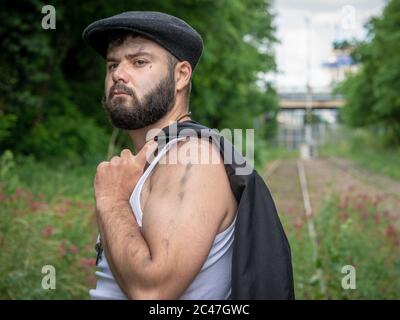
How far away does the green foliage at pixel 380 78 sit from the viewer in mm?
28686

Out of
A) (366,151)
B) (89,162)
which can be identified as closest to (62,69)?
(89,162)

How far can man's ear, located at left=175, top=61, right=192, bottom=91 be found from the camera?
2.15 meters

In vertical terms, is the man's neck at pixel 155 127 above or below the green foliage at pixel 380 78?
below

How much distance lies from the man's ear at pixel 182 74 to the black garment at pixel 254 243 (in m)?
0.23

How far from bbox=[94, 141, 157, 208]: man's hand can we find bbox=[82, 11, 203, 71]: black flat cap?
33cm

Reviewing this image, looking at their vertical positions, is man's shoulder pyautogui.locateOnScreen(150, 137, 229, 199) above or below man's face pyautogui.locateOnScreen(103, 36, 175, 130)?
below

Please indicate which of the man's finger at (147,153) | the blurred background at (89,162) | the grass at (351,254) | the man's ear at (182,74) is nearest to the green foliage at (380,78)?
the blurred background at (89,162)

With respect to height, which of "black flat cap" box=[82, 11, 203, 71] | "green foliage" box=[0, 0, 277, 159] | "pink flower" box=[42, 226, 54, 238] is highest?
"green foliage" box=[0, 0, 277, 159]

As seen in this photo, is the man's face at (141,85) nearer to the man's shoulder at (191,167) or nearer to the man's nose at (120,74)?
the man's nose at (120,74)

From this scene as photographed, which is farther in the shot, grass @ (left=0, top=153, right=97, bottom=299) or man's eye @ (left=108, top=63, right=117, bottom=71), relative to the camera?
grass @ (left=0, top=153, right=97, bottom=299)

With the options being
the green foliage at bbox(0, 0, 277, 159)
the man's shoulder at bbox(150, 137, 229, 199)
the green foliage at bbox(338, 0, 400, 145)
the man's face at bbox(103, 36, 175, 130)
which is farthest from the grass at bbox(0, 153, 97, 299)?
the green foliage at bbox(338, 0, 400, 145)

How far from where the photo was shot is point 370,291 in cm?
643

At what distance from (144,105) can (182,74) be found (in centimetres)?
18

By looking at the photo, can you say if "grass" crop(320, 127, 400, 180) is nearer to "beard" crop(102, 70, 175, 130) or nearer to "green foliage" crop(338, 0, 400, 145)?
"green foliage" crop(338, 0, 400, 145)
